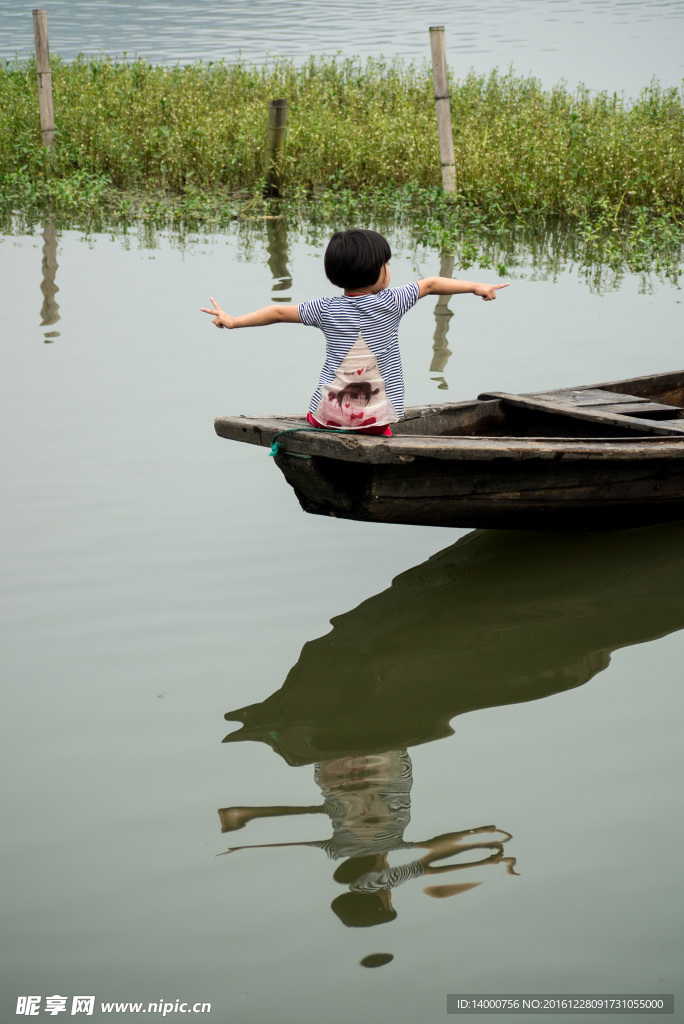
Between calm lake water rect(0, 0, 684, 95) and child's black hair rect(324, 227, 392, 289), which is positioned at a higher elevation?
calm lake water rect(0, 0, 684, 95)

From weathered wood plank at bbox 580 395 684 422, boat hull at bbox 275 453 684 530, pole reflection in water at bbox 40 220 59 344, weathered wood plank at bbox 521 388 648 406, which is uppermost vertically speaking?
Answer: pole reflection in water at bbox 40 220 59 344

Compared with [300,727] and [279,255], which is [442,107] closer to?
[279,255]

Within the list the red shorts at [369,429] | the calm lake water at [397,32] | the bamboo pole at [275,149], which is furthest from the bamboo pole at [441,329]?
the calm lake water at [397,32]

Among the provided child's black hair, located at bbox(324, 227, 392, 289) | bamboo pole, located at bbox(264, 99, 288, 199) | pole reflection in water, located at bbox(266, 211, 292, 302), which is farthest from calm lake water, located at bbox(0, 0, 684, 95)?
child's black hair, located at bbox(324, 227, 392, 289)

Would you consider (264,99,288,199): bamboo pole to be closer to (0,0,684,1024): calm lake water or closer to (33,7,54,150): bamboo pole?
(33,7,54,150): bamboo pole

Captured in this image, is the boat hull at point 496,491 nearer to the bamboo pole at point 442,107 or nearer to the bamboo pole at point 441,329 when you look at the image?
the bamboo pole at point 441,329

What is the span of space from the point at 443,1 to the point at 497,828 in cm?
3735

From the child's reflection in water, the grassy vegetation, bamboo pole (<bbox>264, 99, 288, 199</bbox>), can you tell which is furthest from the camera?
bamboo pole (<bbox>264, 99, 288, 199</bbox>)

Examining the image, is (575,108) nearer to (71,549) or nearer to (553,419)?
(553,419)

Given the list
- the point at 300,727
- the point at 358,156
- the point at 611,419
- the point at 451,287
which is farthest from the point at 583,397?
the point at 358,156

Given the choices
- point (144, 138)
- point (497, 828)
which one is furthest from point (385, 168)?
point (497, 828)

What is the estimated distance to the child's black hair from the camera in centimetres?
357

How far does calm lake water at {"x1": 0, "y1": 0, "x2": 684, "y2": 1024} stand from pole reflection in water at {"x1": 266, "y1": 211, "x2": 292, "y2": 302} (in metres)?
1.83

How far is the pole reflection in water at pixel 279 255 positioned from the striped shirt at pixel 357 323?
3.98 m
